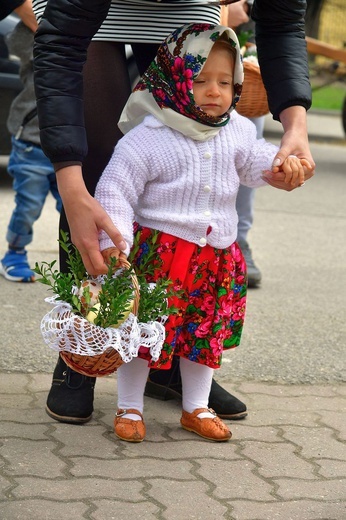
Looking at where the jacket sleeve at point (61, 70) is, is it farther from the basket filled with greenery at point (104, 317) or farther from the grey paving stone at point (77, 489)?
the grey paving stone at point (77, 489)

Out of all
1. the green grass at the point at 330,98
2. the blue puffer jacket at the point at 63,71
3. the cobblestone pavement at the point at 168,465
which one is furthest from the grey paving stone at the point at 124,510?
the green grass at the point at 330,98

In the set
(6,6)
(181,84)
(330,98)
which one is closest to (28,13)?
(6,6)

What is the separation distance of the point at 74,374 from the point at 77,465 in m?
0.48

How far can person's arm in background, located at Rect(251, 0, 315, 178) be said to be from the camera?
315 centimetres

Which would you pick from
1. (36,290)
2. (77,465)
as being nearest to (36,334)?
(36,290)

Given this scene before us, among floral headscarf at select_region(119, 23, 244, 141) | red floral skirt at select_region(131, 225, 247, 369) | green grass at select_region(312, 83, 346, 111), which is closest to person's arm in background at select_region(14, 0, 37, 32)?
floral headscarf at select_region(119, 23, 244, 141)

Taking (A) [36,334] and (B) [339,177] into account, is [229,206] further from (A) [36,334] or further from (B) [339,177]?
(B) [339,177]

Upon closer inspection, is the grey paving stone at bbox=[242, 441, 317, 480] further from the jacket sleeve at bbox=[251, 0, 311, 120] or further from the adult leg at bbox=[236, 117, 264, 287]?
the adult leg at bbox=[236, 117, 264, 287]

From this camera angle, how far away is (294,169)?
2.94 metres

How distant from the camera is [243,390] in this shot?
12.6 ft

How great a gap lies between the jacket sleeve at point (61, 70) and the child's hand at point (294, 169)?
1.86ft

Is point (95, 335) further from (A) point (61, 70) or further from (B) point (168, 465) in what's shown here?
(A) point (61, 70)

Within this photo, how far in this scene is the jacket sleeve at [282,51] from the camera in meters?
3.18

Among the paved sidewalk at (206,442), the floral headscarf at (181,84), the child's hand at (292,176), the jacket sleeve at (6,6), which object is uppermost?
the jacket sleeve at (6,6)
